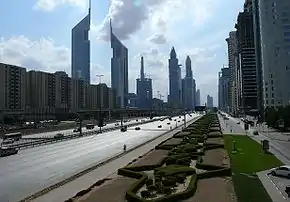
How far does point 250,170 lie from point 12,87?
14162cm

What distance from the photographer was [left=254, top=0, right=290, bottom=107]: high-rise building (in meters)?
158

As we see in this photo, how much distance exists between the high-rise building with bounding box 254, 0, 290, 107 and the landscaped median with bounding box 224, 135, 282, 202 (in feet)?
367

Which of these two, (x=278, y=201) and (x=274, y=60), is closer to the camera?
(x=278, y=201)

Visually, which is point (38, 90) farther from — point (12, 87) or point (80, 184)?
point (80, 184)

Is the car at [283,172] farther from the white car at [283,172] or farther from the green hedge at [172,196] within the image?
the green hedge at [172,196]

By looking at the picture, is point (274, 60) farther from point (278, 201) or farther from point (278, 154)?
point (278, 201)

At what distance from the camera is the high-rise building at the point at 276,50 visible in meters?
158

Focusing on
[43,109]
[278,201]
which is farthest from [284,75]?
[278,201]

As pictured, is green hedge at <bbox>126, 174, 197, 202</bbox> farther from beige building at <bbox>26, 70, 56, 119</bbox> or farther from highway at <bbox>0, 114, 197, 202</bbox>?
beige building at <bbox>26, 70, 56, 119</bbox>

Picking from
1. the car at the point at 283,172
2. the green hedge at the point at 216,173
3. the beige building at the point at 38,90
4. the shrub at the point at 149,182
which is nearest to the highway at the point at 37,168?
the shrub at the point at 149,182

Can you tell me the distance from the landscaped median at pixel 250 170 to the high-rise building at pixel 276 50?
→ 112 metres

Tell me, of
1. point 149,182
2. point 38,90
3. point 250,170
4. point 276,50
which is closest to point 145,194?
point 149,182

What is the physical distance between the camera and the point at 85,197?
26.4 metres

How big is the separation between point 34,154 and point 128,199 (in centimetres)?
3731
